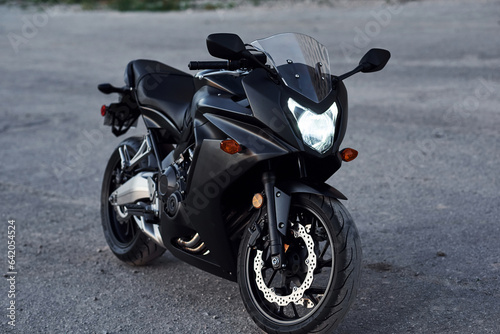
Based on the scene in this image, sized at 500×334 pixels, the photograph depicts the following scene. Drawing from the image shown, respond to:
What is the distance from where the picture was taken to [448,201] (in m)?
6.10

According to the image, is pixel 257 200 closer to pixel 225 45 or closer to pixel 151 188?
pixel 225 45

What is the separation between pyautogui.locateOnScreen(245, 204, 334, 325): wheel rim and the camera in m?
3.73

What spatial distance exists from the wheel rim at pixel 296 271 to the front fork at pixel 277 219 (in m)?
0.06

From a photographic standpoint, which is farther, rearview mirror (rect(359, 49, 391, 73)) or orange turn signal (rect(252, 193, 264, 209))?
rearview mirror (rect(359, 49, 391, 73))

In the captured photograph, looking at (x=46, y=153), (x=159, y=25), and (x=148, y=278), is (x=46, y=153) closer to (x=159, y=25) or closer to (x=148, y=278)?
(x=148, y=278)

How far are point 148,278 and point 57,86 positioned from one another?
7.99 metres

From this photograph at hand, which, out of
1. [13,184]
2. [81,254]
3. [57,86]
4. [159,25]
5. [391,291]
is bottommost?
[159,25]

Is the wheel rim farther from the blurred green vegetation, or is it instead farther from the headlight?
the blurred green vegetation

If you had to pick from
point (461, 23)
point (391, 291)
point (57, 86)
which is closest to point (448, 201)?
point (391, 291)

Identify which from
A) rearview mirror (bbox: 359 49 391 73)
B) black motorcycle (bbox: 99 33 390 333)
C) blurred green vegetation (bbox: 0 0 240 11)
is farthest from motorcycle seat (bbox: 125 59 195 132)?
blurred green vegetation (bbox: 0 0 240 11)

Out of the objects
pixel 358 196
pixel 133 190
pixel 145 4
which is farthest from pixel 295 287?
pixel 145 4

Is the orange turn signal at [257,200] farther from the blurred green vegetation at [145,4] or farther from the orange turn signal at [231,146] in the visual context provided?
the blurred green vegetation at [145,4]

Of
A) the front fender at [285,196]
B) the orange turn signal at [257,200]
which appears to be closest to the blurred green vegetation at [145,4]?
the orange turn signal at [257,200]

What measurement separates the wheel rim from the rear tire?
1190 mm
